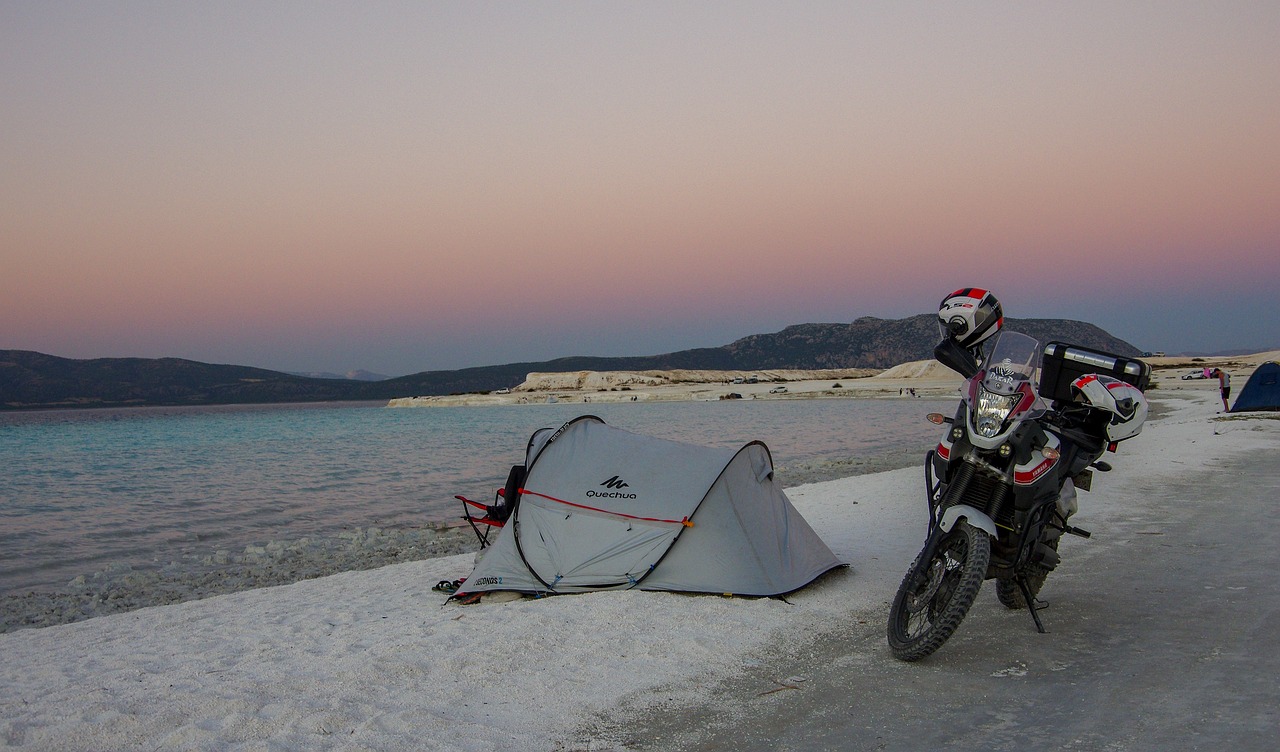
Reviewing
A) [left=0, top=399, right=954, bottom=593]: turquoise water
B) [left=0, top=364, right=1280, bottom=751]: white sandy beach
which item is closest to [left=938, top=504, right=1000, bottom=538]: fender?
[left=0, top=364, right=1280, bottom=751]: white sandy beach

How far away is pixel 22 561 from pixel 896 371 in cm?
11829

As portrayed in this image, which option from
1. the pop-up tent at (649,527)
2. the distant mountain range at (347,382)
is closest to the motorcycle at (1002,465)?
the pop-up tent at (649,527)

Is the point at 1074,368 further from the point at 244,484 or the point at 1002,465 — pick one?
the point at 244,484

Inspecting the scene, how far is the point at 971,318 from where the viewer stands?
586cm

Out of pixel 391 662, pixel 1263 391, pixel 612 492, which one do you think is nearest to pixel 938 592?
pixel 612 492

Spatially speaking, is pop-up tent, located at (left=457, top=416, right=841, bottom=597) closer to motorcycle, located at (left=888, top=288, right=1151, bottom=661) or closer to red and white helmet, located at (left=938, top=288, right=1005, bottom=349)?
motorcycle, located at (left=888, top=288, right=1151, bottom=661)

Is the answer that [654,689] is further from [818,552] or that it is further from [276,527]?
[276,527]

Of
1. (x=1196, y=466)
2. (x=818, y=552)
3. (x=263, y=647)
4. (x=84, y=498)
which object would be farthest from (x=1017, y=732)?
(x=84, y=498)

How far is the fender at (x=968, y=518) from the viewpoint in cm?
496

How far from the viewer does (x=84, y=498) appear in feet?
67.9

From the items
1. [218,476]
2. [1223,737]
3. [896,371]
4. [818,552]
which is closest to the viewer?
[1223,737]

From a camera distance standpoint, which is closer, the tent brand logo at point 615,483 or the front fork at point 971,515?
the front fork at point 971,515

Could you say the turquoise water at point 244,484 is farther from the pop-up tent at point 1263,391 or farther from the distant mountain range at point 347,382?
the distant mountain range at point 347,382

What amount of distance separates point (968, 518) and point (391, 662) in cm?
391
